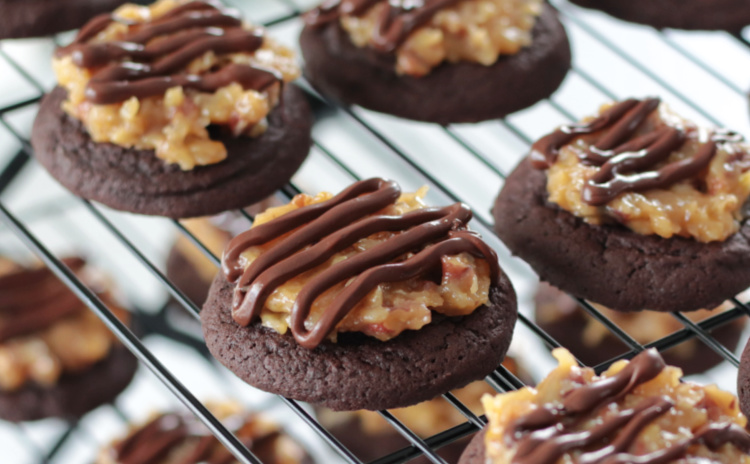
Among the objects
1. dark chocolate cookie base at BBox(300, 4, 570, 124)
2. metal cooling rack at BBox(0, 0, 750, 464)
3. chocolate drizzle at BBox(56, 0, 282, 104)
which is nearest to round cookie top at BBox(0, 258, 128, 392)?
metal cooling rack at BBox(0, 0, 750, 464)

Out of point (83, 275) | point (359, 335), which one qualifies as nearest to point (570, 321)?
point (359, 335)

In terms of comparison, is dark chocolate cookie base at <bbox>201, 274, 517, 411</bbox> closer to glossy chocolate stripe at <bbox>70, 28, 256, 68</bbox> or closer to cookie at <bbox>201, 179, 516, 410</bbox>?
cookie at <bbox>201, 179, 516, 410</bbox>

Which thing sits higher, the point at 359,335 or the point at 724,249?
the point at 724,249

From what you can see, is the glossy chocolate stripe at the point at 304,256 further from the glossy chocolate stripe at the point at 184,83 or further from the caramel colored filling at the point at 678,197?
the glossy chocolate stripe at the point at 184,83

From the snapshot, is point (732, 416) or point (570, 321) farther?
point (570, 321)

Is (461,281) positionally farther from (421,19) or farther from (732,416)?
(421,19)

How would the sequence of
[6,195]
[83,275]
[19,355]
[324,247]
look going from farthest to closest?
1. [6,195]
2. [83,275]
3. [19,355]
4. [324,247]

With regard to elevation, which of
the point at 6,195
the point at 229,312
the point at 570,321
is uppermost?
the point at 229,312
